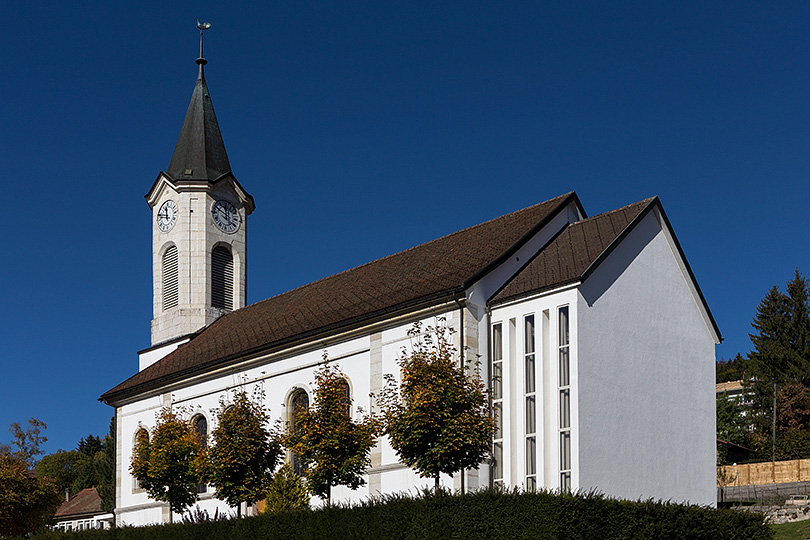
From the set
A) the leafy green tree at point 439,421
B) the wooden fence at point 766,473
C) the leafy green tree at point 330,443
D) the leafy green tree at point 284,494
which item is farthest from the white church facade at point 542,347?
the wooden fence at point 766,473

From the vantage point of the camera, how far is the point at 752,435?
6856 centimetres

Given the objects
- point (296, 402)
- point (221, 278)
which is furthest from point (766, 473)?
point (221, 278)

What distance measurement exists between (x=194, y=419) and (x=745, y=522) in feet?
73.7

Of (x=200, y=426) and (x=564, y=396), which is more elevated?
(x=564, y=396)

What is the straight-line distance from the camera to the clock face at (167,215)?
46.8 m

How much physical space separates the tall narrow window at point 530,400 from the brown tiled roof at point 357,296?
2199 millimetres

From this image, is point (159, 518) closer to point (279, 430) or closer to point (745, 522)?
point (279, 430)

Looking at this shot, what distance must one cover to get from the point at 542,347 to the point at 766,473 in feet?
96.2

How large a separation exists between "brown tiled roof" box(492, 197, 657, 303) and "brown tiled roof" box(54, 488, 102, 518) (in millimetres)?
48436

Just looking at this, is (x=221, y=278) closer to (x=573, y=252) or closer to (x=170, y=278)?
(x=170, y=278)

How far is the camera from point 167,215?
4719cm

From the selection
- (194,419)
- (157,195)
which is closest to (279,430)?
(194,419)

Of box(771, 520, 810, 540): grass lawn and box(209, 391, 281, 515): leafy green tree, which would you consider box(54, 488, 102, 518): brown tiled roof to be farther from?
box(771, 520, 810, 540): grass lawn

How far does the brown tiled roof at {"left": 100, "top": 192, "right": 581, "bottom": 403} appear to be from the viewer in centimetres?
2947
